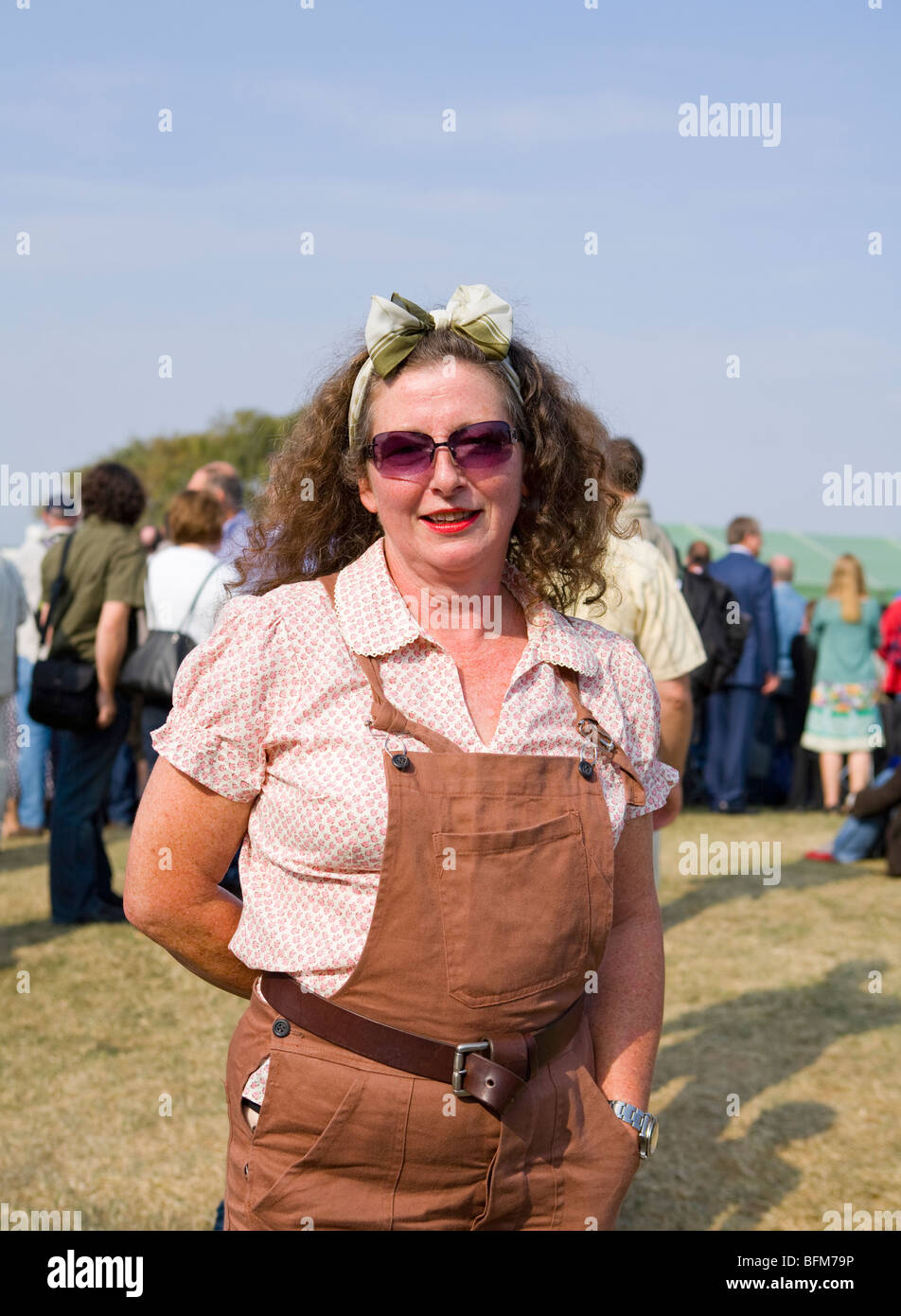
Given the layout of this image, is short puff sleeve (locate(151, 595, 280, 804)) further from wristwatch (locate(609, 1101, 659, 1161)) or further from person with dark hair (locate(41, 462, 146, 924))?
person with dark hair (locate(41, 462, 146, 924))

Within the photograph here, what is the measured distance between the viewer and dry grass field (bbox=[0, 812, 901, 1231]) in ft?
13.4

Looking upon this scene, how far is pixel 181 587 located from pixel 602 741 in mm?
4335

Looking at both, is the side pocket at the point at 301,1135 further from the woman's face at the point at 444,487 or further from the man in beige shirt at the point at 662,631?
the man in beige shirt at the point at 662,631

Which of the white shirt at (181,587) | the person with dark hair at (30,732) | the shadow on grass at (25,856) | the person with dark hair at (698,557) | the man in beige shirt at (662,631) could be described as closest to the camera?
the man in beige shirt at (662,631)

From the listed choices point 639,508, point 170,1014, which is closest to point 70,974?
point 170,1014

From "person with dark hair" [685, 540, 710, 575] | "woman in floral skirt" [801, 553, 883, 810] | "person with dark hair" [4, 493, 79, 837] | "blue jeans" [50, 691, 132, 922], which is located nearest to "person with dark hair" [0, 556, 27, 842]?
"blue jeans" [50, 691, 132, 922]

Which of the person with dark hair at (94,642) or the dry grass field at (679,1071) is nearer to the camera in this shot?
the dry grass field at (679,1071)

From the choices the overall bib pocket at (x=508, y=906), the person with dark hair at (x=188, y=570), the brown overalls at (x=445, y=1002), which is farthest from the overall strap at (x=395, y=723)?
the person with dark hair at (x=188, y=570)

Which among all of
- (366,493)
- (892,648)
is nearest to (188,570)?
(366,493)

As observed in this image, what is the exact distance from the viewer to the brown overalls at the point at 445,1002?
1788mm

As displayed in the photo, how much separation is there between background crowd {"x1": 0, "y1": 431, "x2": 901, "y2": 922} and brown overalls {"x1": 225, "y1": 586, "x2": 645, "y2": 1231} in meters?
0.81

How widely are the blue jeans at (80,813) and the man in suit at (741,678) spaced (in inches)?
199

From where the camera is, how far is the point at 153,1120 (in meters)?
4.61

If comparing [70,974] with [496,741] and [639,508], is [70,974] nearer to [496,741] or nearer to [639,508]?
[639,508]
